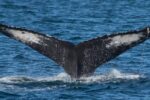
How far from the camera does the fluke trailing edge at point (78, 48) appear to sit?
65.3 ft

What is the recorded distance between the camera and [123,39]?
1984 centimetres

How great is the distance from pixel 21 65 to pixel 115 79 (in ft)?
12.7

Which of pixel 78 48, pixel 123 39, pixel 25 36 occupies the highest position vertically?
pixel 25 36

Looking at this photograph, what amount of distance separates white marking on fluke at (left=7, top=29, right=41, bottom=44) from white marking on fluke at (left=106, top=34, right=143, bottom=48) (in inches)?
59.0

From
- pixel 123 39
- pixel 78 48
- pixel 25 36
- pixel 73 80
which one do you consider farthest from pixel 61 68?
pixel 123 39

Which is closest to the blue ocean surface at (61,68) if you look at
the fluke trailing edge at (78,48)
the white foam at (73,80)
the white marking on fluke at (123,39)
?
the white foam at (73,80)

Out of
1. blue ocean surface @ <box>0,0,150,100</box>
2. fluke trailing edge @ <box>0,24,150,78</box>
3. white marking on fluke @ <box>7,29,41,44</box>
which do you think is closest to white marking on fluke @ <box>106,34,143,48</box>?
fluke trailing edge @ <box>0,24,150,78</box>

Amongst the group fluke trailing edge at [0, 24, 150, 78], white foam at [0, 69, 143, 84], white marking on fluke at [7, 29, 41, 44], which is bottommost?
white foam at [0, 69, 143, 84]

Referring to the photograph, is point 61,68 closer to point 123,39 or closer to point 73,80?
point 73,80

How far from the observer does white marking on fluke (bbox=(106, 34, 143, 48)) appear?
19.7 meters

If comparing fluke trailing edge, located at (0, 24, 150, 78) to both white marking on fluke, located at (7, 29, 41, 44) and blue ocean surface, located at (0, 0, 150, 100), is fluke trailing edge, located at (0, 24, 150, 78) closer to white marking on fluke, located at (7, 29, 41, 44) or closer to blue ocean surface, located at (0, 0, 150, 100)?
white marking on fluke, located at (7, 29, 41, 44)

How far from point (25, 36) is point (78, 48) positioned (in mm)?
1121

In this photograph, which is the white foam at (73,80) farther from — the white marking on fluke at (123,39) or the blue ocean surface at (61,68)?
the white marking on fluke at (123,39)

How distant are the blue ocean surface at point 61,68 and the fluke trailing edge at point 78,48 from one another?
14.9 inches
